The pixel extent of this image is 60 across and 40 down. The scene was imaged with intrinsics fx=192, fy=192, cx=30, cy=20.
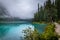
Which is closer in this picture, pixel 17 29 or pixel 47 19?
pixel 47 19

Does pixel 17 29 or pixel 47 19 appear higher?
pixel 47 19

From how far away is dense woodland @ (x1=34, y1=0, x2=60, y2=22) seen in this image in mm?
6268

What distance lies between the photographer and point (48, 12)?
6957 mm

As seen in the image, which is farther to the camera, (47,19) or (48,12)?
(48,12)

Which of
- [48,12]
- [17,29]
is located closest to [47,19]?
[48,12]

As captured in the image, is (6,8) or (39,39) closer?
(39,39)

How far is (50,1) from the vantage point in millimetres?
7281

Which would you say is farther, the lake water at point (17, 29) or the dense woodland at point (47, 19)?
the lake water at point (17, 29)

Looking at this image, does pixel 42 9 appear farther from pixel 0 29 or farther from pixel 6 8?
pixel 0 29

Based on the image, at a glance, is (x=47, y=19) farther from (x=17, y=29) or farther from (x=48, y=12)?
(x=17, y=29)

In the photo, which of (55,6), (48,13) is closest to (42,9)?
(48,13)

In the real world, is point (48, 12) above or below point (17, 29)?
above

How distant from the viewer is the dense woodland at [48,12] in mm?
6268

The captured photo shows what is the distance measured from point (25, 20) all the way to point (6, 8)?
1969 millimetres
